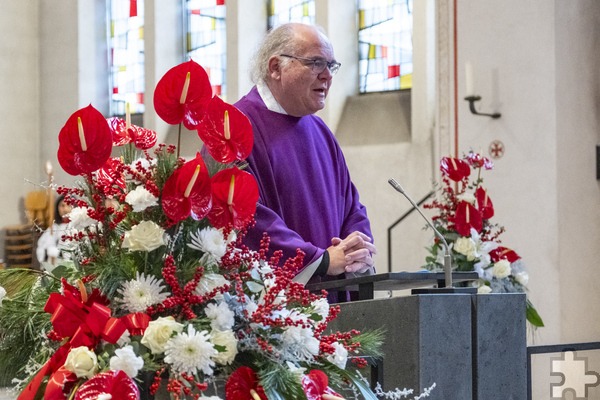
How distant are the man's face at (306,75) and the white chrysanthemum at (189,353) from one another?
1.99 m

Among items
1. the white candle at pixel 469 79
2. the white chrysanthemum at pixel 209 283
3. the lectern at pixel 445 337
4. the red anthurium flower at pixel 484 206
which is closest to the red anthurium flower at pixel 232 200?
the white chrysanthemum at pixel 209 283

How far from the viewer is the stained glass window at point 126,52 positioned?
14586mm

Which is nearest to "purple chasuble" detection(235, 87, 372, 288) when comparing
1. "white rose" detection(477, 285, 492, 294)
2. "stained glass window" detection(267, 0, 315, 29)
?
"white rose" detection(477, 285, 492, 294)

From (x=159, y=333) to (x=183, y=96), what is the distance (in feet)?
1.83

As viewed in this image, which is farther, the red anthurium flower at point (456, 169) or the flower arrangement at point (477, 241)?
the flower arrangement at point (477, 241)

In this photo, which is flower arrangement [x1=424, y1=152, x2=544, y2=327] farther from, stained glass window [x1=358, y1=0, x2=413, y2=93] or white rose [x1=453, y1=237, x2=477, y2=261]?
stained glass window [x1=358, y1=0, x2=413, y2=93]

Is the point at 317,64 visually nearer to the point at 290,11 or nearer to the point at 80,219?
the point at 80,219

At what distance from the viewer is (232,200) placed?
8.28 ft

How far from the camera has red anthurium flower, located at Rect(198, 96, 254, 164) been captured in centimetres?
255

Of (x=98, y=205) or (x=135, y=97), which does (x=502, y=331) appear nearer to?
(x=98, y=205)

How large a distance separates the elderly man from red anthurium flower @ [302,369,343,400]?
146cm

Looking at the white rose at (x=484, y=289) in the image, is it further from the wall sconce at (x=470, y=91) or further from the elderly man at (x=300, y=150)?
the wall sconce at (x=470, y=91)

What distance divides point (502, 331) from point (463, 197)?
263cm

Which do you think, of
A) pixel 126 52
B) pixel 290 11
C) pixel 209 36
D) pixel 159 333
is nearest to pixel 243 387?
pixel 159 333
